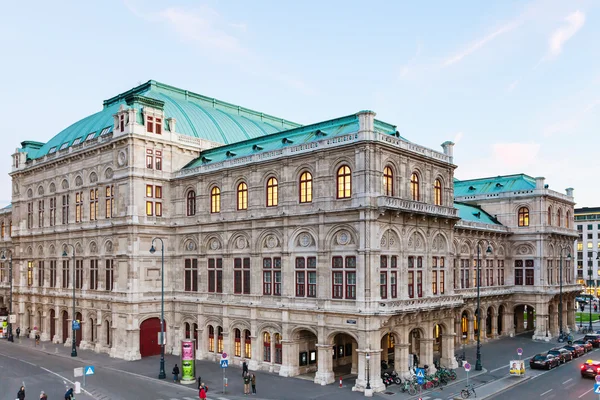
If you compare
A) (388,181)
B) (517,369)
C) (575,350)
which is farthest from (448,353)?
(388,181)

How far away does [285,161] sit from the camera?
154ft

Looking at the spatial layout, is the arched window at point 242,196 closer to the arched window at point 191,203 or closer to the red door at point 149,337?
the arched window at point 191,203

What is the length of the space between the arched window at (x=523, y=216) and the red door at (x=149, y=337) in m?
46.3

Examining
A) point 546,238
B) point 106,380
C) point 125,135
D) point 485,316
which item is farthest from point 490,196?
point 106,380

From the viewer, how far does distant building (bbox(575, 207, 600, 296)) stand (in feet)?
479

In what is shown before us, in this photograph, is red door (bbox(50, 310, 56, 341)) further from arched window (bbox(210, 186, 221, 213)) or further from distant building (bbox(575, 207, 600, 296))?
distant building (bbox(575, 207, 600, 296))

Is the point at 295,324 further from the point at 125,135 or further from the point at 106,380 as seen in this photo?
the point at 125,135

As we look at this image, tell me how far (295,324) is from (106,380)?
611 inches

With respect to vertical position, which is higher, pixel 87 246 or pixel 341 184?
pixel 341 184

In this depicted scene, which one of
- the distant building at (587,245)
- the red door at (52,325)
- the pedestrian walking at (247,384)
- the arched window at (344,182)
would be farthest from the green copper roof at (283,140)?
the distant building at (587,245)

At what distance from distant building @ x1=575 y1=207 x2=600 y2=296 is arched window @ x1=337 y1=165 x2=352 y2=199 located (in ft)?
407

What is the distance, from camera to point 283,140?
49.8 meters

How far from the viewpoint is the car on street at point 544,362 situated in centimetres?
4888

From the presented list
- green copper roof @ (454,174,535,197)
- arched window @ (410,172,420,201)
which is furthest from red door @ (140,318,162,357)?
green copper roof @ (454,174,535,197)
